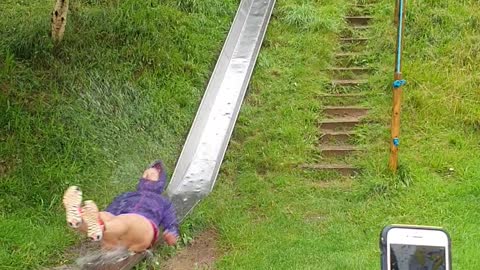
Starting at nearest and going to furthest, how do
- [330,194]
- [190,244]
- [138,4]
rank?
[190,244] < [330,194] < [138,4]

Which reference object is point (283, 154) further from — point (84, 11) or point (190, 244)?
point (84, 11)

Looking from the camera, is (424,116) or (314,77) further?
(314,77)

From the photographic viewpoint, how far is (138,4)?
8438 millimetres

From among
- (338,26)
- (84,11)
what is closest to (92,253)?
(84,11)

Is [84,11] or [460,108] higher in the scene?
[84,11]

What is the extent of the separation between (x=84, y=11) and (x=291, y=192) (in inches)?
141

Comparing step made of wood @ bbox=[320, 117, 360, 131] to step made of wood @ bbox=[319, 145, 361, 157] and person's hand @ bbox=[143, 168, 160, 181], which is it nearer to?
step made of wood @ bbox=[319, 145, 361, 157]

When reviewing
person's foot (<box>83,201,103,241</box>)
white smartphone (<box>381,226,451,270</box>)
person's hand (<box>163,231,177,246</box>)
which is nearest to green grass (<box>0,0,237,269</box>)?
person's hand (<box>163,231,177,246</box>)

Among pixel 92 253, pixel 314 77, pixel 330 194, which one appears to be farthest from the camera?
pixel 314 77

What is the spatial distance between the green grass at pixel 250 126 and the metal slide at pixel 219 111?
0.13 m

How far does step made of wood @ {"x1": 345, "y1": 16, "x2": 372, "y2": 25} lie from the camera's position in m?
8.98

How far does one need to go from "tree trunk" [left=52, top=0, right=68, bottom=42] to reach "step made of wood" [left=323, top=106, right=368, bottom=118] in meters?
2.72

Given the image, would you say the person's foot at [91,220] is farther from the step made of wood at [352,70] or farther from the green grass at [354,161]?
the step made of wood at [352,70]

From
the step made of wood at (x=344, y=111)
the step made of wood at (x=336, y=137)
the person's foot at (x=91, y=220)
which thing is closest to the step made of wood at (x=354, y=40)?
the step made of wood at (x=344, y=111)
